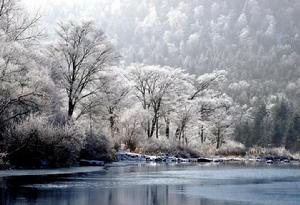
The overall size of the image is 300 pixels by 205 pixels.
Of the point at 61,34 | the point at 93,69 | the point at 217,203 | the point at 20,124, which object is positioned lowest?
the point at 217,203

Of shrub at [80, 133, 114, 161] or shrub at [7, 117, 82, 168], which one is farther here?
shrub at [80, 133, 114, 161]

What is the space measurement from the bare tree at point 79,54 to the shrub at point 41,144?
11077mm

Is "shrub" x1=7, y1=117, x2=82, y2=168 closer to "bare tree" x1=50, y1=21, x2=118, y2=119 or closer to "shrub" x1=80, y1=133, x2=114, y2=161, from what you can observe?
"shrub" x1=80, y1=133, x2=114, y2=161

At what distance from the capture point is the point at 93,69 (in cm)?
5259

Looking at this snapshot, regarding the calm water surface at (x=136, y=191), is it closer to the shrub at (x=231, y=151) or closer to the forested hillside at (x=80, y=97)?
the forested hillside at (x=80, y=97)

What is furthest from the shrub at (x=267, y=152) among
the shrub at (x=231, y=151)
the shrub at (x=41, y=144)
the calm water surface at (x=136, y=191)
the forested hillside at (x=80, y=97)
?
the calm water surface at (x=136, y=191)

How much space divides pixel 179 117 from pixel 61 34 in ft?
92.6

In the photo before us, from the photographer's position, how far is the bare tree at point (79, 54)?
52.4 metres

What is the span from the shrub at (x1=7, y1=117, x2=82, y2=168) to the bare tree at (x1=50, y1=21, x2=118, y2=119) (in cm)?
1108

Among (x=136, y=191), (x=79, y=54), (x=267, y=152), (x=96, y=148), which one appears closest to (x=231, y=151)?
(x=267, y=152)

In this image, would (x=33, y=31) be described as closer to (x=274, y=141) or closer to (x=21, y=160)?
(x=21, y=160)

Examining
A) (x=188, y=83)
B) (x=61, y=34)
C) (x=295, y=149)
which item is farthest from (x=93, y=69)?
(x=295, y=149)

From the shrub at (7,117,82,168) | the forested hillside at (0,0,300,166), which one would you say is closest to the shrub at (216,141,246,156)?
the forested hillside at (0,0,300,166)

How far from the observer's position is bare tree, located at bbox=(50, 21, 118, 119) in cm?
5244
